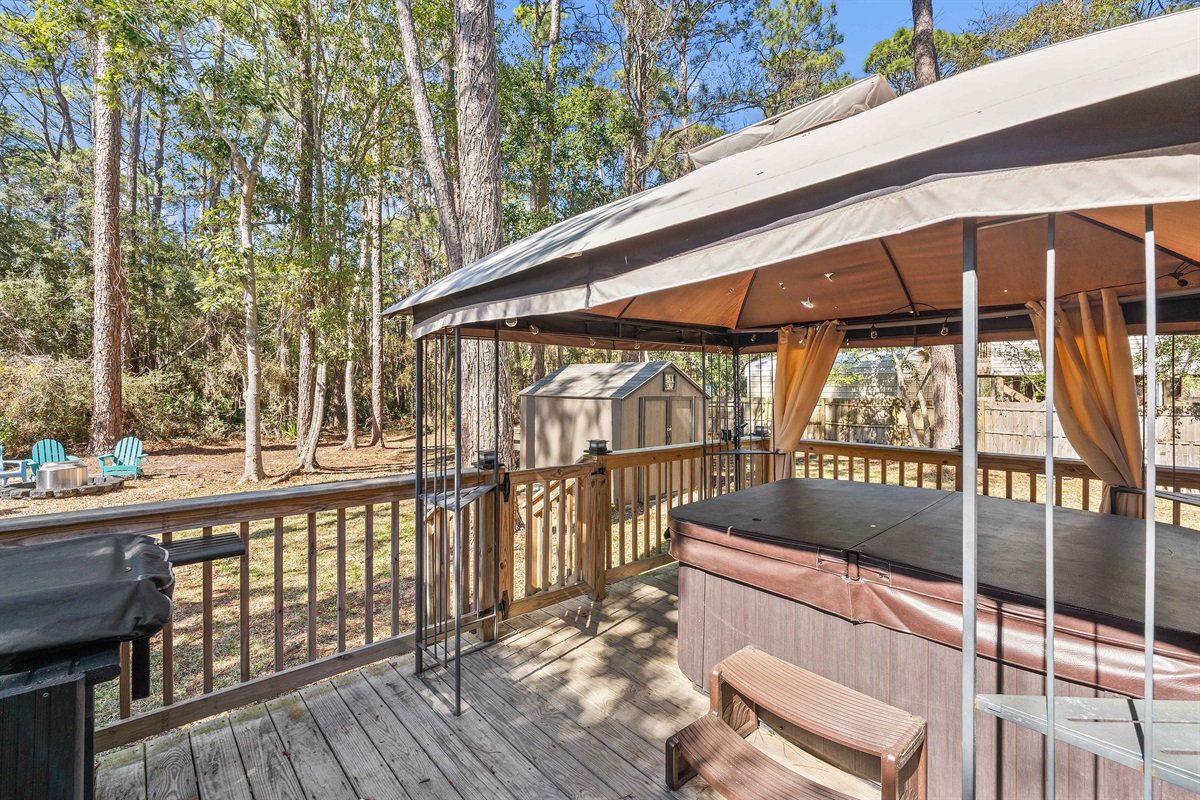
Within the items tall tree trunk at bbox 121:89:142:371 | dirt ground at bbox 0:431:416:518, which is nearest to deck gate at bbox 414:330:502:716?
dirt ground at bbox 0:431:416:518

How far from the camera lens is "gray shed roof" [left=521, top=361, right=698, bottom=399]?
7758 mm

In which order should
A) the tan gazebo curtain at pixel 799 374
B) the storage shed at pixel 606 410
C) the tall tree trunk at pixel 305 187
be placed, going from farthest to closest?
1. the tall tree trunk at pixel 305 187
2. the storage shed at pixel 606 410
3. the tan gazebo curtain at pixel 799 374

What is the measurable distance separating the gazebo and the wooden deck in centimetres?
30

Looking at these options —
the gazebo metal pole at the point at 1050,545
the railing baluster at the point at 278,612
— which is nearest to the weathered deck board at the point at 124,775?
the railing baluster at the point at 278,612

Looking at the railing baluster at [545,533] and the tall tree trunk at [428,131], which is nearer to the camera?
the railing baluster at [545,533]

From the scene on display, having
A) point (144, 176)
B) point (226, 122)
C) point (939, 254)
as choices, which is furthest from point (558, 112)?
point (144, 176)

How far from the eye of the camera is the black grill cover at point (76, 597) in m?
1.12

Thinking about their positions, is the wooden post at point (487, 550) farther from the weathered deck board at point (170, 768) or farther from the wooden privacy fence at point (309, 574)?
the weathered deck board at point (170, 768)

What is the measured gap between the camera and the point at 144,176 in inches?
644

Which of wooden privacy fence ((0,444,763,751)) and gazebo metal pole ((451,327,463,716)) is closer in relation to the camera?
wooden privacy fence ((0,444,763,751))

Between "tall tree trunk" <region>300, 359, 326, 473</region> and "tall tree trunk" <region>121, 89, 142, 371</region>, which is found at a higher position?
"tall tree trunk" <region>121, 89, 142, 371</region>

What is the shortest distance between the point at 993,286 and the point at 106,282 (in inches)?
524

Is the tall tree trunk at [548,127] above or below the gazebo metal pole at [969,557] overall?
above

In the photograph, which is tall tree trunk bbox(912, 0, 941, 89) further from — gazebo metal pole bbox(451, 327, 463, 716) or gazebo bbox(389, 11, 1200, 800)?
gazebo metal pole bbox(451, 327, 463, 716)
